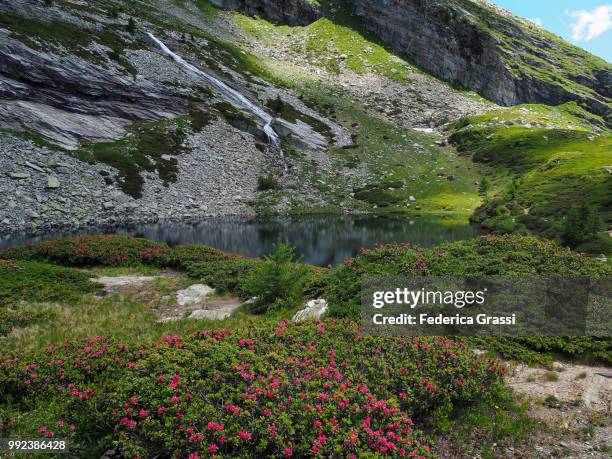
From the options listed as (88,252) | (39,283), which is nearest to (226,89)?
(88,252)

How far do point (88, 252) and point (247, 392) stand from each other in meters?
23.0

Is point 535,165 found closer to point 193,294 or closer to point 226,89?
point 226,89

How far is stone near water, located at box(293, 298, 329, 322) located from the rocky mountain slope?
127 ft

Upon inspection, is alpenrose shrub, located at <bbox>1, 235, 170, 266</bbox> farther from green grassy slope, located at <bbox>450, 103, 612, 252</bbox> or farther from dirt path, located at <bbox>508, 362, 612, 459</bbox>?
green grassy slope, located at <bbox>450, 103, 612, 252</bbox>

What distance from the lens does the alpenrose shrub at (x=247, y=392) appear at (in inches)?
253

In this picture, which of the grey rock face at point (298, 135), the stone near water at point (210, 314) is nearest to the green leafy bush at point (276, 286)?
the stone near water at point (210, 314)

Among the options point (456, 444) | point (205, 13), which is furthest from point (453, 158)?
point (205, 13)

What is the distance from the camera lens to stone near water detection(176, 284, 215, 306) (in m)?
18.3

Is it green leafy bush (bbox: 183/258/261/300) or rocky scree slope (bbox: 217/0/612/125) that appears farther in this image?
rocky scree slope (bbox: 217/0/612/125)

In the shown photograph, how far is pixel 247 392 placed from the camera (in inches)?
279

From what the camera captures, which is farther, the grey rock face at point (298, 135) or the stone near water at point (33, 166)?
the grey rock face at point (298, 135)

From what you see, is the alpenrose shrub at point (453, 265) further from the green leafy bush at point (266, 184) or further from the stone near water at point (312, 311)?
the green leafy bush at point (266, 184)

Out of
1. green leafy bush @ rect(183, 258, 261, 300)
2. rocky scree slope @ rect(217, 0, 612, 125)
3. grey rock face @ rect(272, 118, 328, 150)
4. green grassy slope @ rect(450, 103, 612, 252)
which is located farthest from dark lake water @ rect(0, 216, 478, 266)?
rocky scree slope @ rect(217, 0, 612, 125)

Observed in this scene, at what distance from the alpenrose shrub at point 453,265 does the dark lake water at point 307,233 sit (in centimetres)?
1928
